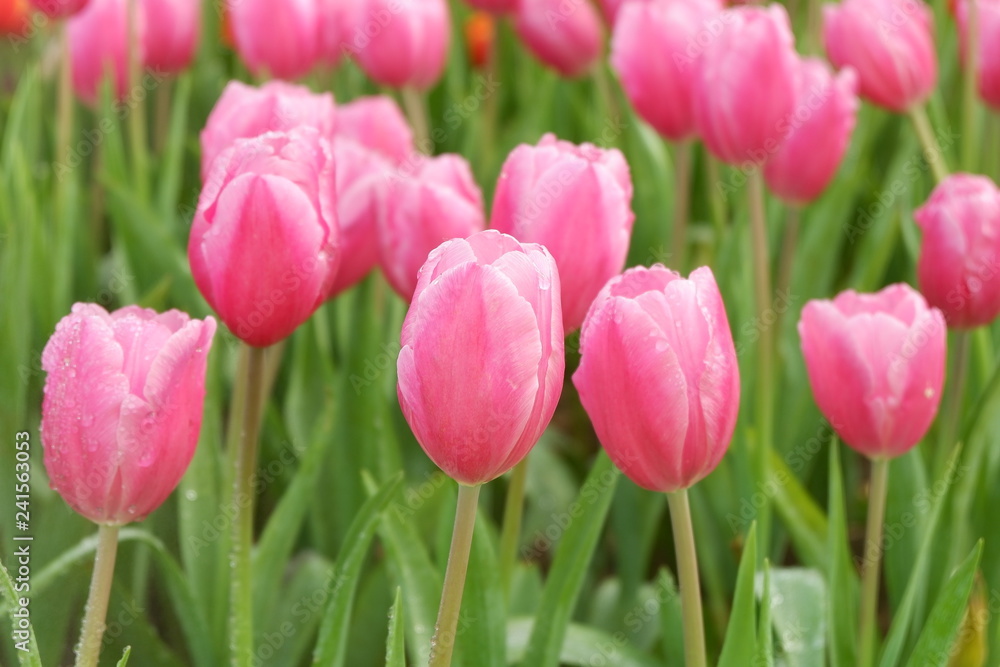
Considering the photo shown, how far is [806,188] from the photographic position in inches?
42.8

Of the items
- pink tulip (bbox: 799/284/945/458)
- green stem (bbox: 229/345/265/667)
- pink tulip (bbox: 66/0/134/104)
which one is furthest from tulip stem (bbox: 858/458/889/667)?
pink tulip (bbox: 66/0/134/104)

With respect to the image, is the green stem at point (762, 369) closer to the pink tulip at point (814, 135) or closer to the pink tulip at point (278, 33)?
the pink tulip at point (814, 135)

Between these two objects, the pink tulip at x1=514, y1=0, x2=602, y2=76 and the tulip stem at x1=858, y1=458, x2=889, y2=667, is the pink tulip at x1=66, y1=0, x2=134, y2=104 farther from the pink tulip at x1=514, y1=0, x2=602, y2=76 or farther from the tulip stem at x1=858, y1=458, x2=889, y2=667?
the tulip stem at x1=858, y1=458, x2=889, y2=667

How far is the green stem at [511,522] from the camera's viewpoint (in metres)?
0.81

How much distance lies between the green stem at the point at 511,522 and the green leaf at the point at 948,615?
289 millimetres

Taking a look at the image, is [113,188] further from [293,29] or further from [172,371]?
[172,371]

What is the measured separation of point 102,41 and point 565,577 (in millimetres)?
1079

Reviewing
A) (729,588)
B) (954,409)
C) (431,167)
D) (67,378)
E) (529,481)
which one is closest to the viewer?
(67,378)

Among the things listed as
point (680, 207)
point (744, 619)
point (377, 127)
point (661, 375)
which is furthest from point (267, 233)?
point (680, 207)

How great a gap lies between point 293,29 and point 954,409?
0.89 metres

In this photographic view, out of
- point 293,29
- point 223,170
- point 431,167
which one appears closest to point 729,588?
point 431,167

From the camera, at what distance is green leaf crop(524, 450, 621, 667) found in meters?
0.76

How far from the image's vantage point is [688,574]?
25.5 inches

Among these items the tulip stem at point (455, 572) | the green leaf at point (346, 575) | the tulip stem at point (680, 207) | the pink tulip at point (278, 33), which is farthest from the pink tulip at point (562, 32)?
the tulip stem at point (455, 572)
